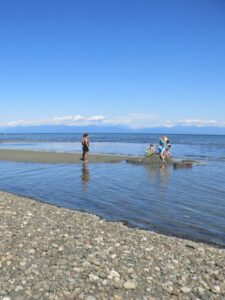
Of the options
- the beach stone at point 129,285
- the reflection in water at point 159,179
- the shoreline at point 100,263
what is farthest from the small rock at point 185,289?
the reflection in water at point 159,179

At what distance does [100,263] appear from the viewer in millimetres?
9125

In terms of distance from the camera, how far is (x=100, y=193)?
20359mm

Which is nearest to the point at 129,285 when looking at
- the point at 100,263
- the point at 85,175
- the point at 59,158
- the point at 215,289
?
the point at 100,263

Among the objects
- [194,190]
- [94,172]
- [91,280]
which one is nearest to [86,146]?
[94,172]

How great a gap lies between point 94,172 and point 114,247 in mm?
19259

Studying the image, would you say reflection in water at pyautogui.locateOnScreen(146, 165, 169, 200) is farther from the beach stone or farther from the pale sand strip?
the beach stone

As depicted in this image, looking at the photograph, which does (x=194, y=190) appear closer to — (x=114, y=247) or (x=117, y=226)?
(x=117, y=226)

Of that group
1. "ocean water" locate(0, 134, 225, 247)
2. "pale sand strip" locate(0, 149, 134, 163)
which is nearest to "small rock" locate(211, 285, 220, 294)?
"ocean water" locate(0, 134, 225, 247)

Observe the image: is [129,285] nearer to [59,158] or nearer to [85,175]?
[85,175]

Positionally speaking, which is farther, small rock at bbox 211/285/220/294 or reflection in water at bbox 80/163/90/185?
reflection in water at bbox 80/163/90/185

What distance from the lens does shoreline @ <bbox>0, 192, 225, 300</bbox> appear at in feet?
26.0

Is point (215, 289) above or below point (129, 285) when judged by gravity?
below

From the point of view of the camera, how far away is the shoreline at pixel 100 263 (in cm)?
793

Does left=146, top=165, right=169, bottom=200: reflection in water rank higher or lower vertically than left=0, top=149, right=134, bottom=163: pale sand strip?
lower
